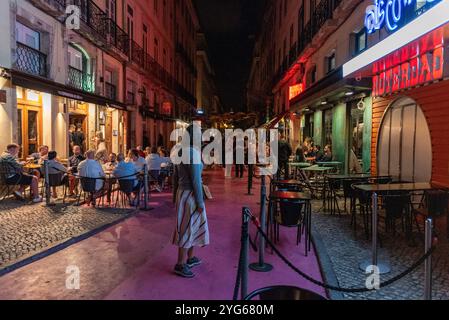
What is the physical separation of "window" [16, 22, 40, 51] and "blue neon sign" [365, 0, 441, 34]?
34.1ft

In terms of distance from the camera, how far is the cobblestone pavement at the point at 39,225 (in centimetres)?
584

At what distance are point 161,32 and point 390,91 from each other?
983 inches

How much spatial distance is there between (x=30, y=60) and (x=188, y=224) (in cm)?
997

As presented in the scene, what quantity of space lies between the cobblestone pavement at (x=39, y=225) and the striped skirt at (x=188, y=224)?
2.33 metres

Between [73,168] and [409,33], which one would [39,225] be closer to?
[73,168]

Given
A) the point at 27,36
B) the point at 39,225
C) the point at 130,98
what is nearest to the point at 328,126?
the point at 130,98

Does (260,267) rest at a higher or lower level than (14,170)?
lower

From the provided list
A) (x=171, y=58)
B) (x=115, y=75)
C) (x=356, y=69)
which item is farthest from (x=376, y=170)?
(x=171, y=58)

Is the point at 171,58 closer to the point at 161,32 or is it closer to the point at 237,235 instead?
the point at 161,32

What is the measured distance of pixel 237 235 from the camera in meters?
7.28

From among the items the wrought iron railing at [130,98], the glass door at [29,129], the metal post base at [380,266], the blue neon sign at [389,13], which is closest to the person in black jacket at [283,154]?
the blue neon sign at [389,13]

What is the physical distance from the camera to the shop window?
1753 centimetres

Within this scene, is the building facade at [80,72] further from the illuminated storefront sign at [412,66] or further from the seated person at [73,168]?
the illuminated storefront sign at [412,66]

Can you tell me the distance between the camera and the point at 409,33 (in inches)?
236
